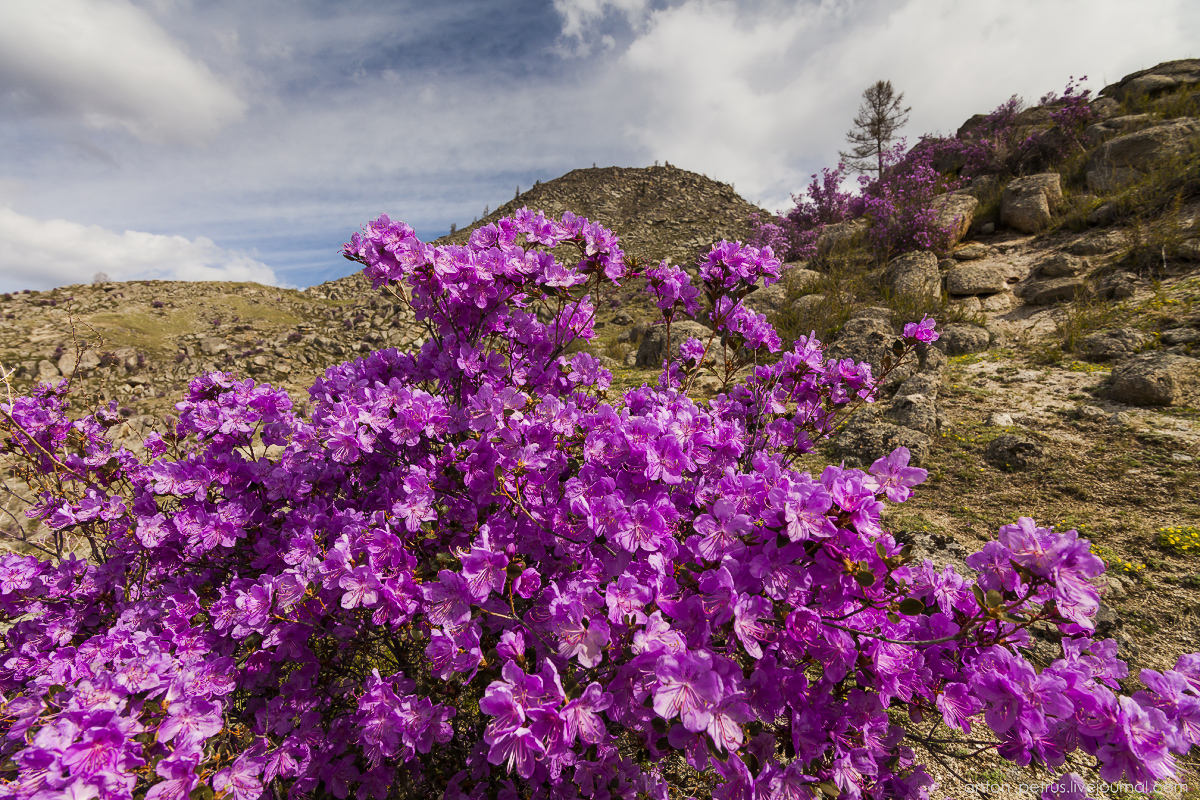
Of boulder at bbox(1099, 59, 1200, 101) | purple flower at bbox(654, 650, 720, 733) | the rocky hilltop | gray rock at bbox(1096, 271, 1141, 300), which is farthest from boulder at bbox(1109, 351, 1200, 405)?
boulder at bbox(1099, 59, 1200, 101)

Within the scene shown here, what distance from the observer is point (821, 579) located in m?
1.24

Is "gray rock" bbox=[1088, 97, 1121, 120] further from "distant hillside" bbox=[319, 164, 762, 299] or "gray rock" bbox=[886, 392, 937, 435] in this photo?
"gray rock" bbox=[886, 392, 937, 435]

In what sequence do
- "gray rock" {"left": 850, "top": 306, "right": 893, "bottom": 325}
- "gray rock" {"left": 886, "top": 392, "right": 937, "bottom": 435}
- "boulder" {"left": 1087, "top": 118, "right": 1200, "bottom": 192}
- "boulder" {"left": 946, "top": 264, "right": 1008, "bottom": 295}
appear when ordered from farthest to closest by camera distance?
"boulder" {"left": 1087, "top": 118, "right": 1200, "bottom": 192} < "boulder" {"left": 946, "top": 264, "right": 1008, "bottom": 295} < "gray rock" {"left": 850, "top": 306, "right": 893, "bottom": 325} < "gray rock" {"left": 886, "top": 392, "right": 937, "bottom": 435}

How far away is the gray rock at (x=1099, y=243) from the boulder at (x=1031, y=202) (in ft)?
5.40

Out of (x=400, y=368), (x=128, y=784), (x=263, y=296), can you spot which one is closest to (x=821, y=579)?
(x=128, y=784)

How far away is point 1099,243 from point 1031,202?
8.67 feet

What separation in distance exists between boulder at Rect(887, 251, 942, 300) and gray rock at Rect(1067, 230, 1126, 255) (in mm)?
1973

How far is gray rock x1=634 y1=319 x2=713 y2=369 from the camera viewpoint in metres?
7.75

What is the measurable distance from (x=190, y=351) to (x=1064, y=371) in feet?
52.4

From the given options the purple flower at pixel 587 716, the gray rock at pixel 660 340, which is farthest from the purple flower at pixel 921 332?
the gray rock at pixel 660 340

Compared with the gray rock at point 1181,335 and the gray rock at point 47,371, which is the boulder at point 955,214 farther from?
the gray rock at point 47,371

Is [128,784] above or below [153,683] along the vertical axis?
below

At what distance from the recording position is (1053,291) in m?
6.83

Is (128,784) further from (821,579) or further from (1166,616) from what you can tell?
(1166,616)
